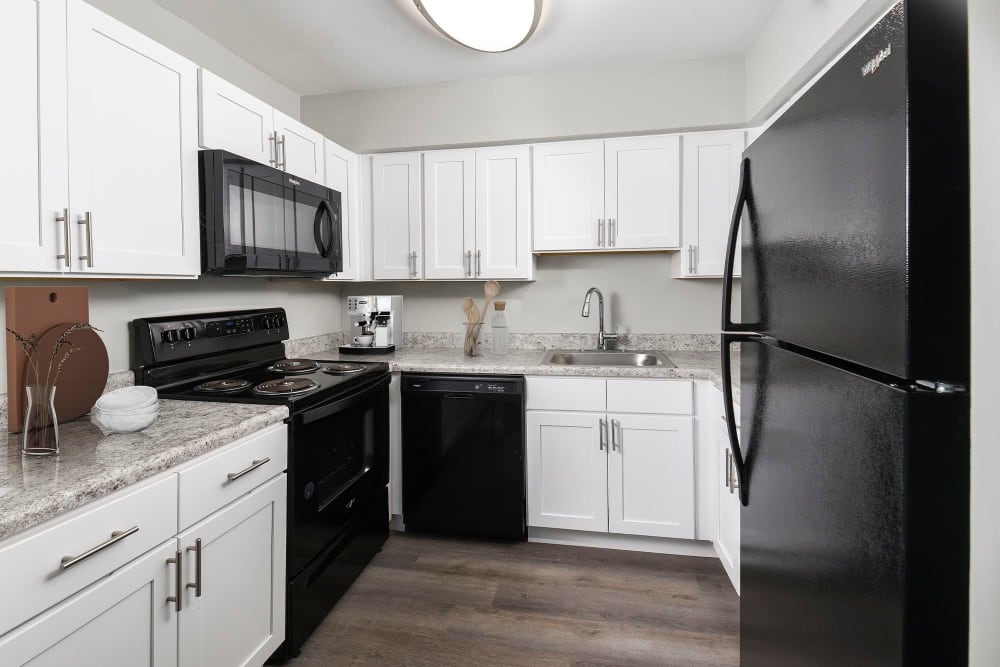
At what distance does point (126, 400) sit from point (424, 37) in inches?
77.7

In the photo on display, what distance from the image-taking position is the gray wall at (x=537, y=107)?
2.73m

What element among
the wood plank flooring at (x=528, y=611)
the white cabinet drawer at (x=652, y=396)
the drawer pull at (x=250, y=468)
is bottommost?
the wood plank flooring at (x=528, y=611)

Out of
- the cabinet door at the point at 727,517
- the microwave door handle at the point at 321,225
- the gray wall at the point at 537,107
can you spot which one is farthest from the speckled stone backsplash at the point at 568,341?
the gray wall at the point at 537,107

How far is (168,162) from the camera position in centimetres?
170

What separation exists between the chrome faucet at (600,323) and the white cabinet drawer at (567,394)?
552mm

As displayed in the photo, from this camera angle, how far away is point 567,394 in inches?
102

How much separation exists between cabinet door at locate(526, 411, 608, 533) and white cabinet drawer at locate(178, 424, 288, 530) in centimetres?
126

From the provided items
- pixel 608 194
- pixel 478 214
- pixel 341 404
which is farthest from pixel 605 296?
pixel 341 404

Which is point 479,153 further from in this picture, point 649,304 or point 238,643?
point 238,643

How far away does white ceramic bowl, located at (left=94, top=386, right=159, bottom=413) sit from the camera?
Result: 1409 millimetres

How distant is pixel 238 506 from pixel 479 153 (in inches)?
86.0

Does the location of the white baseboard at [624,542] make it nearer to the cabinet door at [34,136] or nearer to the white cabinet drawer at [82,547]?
the white cabinet drawer at [82,547]

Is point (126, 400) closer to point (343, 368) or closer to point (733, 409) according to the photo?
point (343, 368)

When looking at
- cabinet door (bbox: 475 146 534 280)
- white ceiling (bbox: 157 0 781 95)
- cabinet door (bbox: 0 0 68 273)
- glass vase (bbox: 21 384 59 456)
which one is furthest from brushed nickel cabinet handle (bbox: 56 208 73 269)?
cabinet door (bbox: 475 146 534 280)
